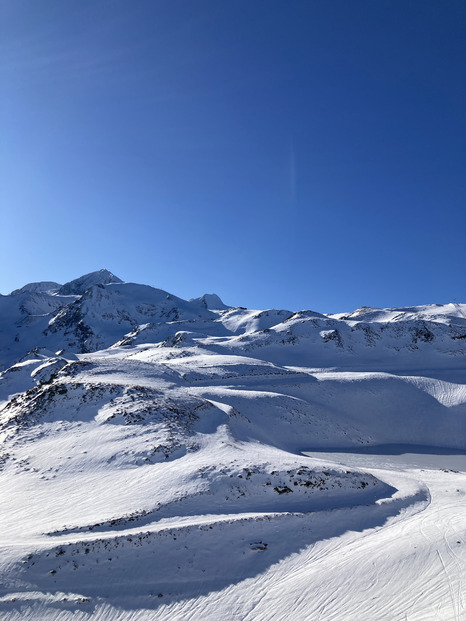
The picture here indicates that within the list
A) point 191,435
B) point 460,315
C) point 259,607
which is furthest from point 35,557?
point 460,315

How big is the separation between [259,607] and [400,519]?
7.94 m

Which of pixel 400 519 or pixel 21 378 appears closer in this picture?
pixel 400 519

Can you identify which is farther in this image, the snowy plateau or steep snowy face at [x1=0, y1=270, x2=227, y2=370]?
steep snowy face at [x1=0, y1=270, x2=227, y2=370]

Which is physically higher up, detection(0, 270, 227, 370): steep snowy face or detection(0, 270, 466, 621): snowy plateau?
detection(0, 270, 227, 370): steep snowy face

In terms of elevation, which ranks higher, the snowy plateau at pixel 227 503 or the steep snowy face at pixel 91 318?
the steep snowy face at pixel 91 318

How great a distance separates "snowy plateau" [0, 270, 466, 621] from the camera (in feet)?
32.0

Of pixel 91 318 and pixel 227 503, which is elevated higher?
pixel 91 318

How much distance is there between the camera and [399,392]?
41156 millimetres

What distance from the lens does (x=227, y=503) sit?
14070 mm

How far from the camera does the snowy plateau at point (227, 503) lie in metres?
9.77

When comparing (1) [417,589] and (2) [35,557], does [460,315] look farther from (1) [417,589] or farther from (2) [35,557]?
(2) [35,557]

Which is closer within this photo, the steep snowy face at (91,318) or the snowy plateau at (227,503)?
the snowy plateau at (227,503)

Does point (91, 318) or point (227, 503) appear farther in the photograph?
point (91, 318)

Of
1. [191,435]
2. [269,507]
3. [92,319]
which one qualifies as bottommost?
[269,507]
